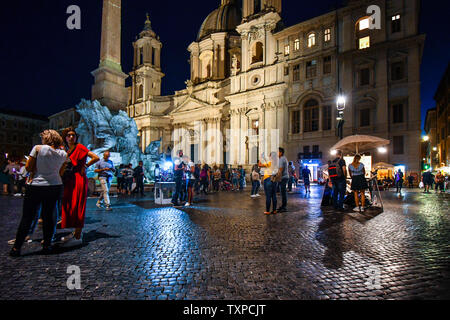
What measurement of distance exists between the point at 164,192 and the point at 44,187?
632 centimetres

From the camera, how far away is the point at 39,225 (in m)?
5.92

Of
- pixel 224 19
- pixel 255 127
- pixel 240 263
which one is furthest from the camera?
pixel 224 19

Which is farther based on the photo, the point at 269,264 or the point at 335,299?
the point at 269,264

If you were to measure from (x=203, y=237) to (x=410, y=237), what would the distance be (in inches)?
155

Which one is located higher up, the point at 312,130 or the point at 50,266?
the point at 312,130

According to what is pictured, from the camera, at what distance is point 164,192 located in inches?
399

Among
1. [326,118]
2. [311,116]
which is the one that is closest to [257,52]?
[311,116]

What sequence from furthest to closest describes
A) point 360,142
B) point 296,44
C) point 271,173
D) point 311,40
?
1. point 296,44
2. point 311,40
3. point 360,142
4. point 271,173

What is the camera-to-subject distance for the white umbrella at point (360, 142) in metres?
10.5

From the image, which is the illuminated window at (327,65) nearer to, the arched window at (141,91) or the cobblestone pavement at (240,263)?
the cobblestone pavement at (240,263)

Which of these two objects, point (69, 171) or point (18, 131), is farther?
point (18, 131)

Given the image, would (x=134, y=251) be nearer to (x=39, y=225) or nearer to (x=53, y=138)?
(x=53, y=138)

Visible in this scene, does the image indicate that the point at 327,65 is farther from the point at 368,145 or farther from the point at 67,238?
the point at 67,238

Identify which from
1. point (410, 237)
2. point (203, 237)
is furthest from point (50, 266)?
point (410, 237)
